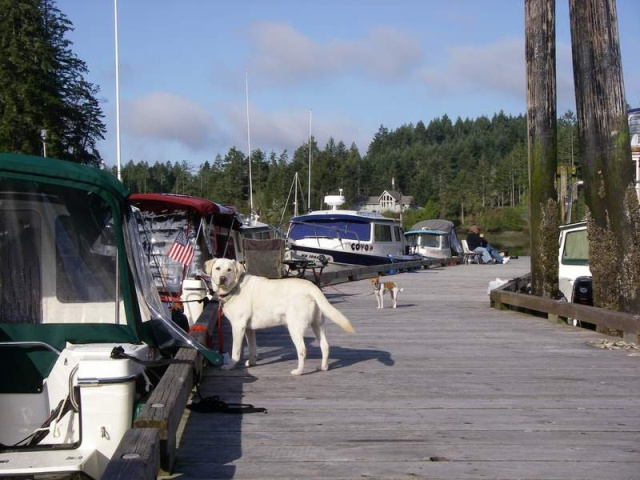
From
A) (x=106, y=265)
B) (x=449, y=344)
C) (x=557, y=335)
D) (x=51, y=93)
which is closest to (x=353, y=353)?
(x=449, y=344)

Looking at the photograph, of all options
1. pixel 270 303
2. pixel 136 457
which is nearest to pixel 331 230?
pixel 270 303

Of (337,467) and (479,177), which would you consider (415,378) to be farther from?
(479,177)

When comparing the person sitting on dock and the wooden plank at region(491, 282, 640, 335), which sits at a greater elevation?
the person sitting on dock

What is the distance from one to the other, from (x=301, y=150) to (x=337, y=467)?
494 ft

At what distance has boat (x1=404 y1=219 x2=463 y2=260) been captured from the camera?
43188 mm

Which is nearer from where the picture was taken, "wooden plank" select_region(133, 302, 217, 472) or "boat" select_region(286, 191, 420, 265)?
"wooden plank" select_region(133, 302, 217, 472)

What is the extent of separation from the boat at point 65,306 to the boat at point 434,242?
3578 centimetres

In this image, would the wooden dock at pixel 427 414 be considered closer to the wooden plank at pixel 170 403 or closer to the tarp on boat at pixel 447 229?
the wooden plank at pixel 170 403

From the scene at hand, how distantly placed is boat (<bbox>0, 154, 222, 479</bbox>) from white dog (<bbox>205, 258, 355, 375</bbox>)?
1745 millimetres

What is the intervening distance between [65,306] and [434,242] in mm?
38708

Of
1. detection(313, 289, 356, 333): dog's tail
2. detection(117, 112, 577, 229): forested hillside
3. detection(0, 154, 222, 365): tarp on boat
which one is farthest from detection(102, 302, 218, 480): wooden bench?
detection(117, 112, 577, 229): forested hillside

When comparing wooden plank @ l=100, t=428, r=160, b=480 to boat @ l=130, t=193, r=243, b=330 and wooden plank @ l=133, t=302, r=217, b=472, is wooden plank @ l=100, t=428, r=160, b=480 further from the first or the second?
boat @ l=130, t=193, r=243, b=330

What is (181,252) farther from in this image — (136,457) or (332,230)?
(332,230)

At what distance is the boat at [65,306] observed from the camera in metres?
5.25
